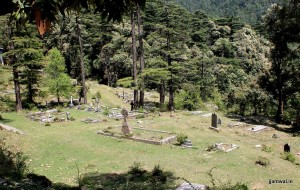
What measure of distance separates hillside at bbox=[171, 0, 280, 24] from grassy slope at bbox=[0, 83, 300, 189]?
461 ft

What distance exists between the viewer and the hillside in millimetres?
159512

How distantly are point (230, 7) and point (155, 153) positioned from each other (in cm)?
17823

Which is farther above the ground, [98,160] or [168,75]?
[168,75]

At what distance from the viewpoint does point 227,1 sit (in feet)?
621

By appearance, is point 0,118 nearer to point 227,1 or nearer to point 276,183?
point 276,183

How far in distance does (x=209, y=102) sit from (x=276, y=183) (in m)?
26.4

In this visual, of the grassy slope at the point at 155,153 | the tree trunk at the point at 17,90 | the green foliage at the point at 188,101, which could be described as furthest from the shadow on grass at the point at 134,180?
the green foliage at the point at 188,101

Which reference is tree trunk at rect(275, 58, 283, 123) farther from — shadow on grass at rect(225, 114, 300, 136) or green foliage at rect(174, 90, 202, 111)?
green foliage at rect(174, 90, 202, 111)

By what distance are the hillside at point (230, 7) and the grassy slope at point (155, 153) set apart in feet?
461

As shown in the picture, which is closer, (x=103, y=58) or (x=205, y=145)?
(x=205, y=145)

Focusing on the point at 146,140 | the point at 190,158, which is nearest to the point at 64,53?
the point at 146,140

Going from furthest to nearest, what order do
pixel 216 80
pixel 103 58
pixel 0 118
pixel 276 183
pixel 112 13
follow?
pixel 103 58 → pixel 216 80 → pixel 0 118 → pixel 276 183 → pixel 112 13

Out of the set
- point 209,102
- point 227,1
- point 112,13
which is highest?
point 227,1

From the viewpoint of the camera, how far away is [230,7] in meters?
180
